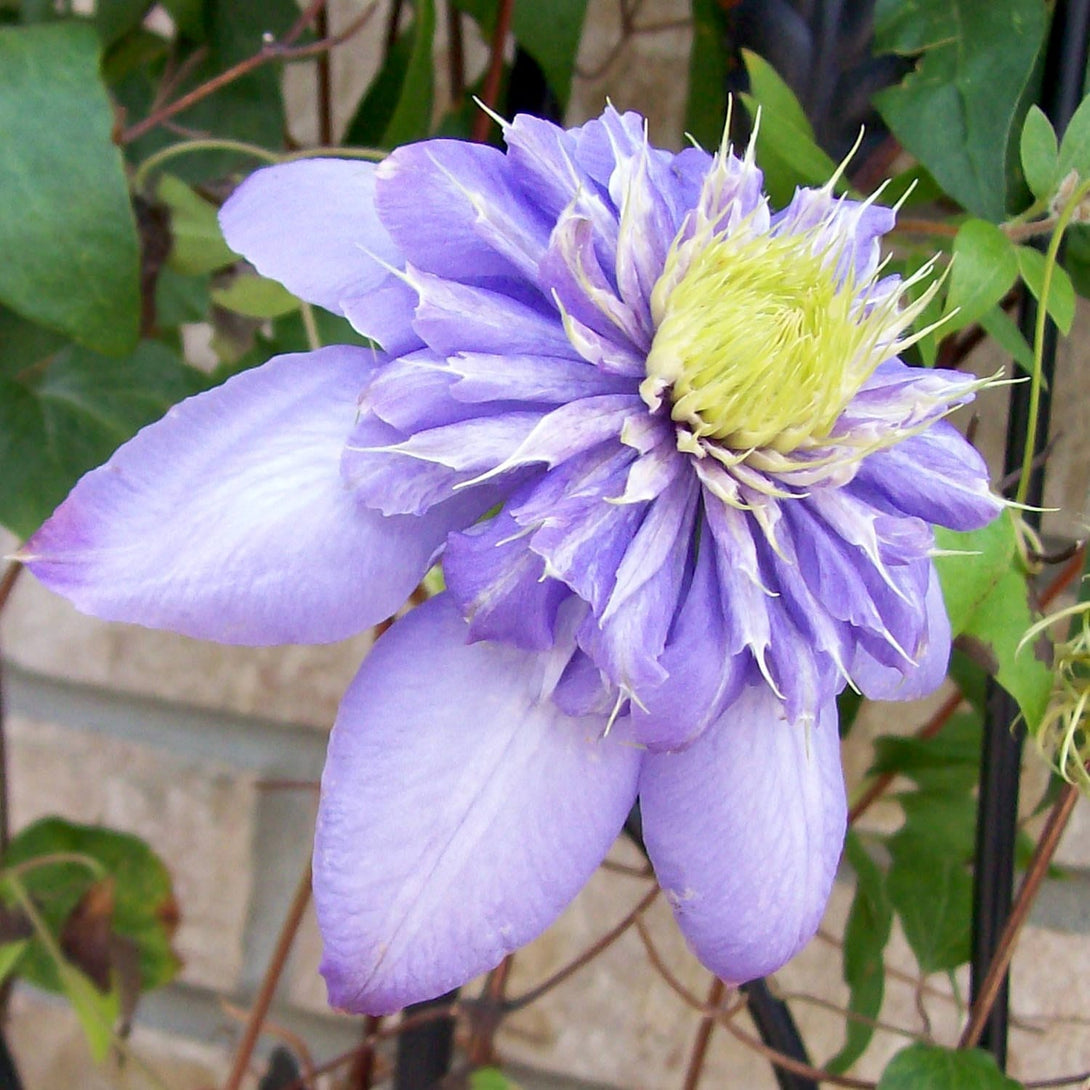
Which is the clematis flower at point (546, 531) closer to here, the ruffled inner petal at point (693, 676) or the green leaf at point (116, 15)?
Answer: the ruffled inner petal at point (693, 676)

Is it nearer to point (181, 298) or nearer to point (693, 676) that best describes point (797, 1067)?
point (693, 676)

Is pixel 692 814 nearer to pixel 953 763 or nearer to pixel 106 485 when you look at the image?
pixel 106 485

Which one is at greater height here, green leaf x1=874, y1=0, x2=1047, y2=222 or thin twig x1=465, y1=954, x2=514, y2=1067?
green leaf x1=874, y1=0, x2=1047, y2=222

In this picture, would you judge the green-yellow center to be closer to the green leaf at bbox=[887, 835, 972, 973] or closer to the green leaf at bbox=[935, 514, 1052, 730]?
the green leaf at bbox=[935, 514, 1052, 730]

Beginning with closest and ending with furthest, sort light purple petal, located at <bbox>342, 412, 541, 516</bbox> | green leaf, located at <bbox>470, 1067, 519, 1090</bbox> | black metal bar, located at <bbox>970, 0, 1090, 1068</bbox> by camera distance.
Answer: light purple petal, located at <bbox>342, 412, 541, 516</bbox>
black metal bar, located at <bbox>970, 0, 1090, 1068</bbox>
green leaf, located at <bbox>470, 1067, 519, 1090</bbox>

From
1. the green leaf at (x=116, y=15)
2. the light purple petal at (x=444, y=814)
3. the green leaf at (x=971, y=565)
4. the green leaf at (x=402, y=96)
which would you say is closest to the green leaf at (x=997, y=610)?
the green leaf at (x=971, y=565)

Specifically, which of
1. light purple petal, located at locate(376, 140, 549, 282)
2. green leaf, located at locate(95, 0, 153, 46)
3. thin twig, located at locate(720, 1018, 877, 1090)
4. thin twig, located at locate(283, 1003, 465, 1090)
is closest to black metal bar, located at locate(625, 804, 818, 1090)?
thin twig, located at locate(720, 1018, 877, 1090)

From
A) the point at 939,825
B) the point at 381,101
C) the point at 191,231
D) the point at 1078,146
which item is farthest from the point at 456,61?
the point at 939,825
